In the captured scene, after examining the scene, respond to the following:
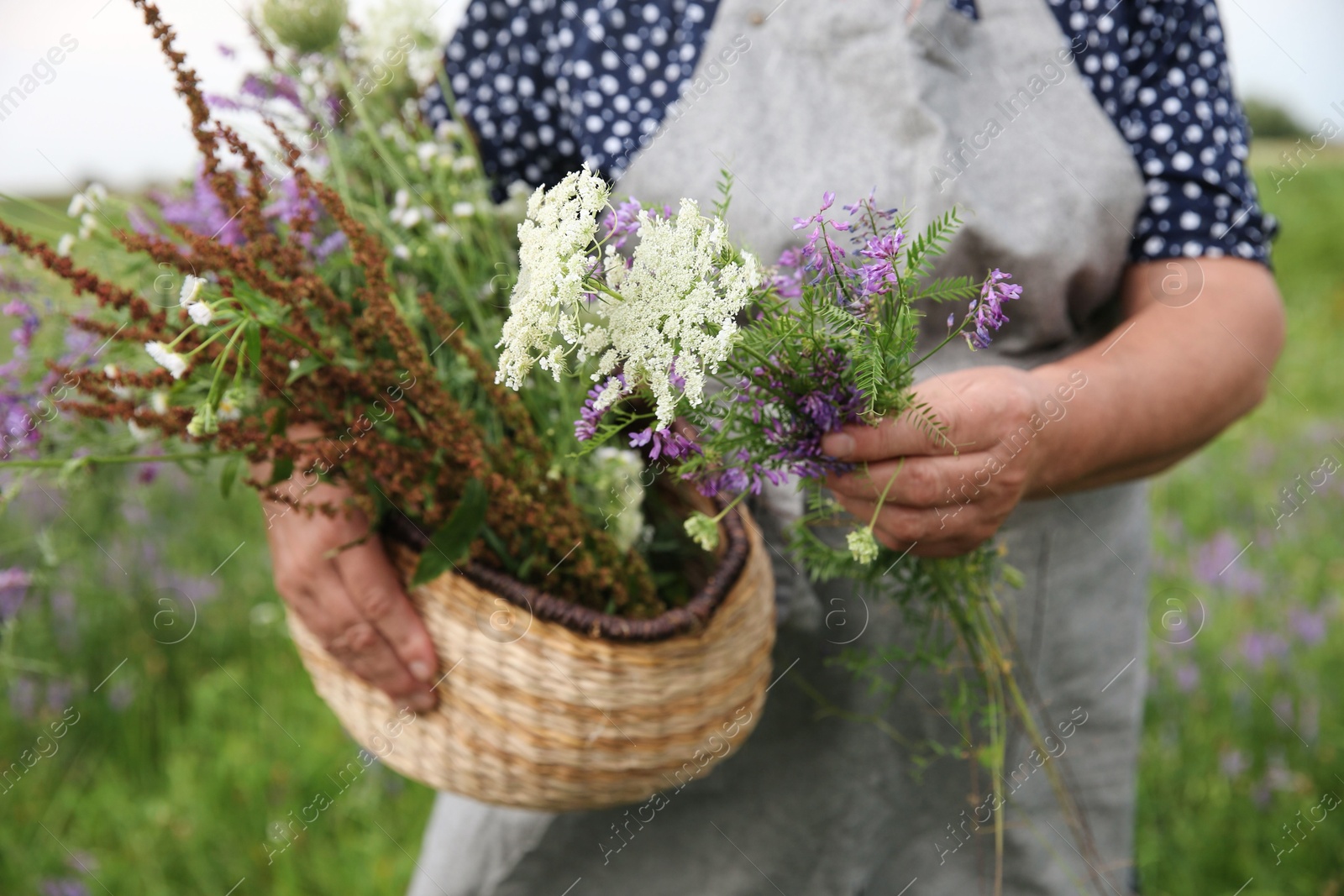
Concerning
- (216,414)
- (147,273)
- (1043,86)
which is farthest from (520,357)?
(1043,86)

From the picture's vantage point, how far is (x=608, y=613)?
86 centimetres

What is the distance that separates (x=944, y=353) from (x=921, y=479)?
13.8 inches

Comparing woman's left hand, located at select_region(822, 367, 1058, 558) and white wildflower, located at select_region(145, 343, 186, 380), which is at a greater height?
white wildflower, located at select_region(145, 343, 186, 380)

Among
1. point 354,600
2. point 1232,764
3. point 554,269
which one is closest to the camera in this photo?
point 554,269

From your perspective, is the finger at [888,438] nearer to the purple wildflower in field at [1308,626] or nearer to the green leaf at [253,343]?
the green leaf at [253,343]

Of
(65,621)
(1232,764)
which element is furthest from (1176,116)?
(65,621)

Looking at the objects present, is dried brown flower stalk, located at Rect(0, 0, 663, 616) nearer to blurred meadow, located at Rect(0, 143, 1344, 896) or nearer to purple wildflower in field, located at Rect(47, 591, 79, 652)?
blurred meadow, located at Rect(0, 143, 1344, 896)

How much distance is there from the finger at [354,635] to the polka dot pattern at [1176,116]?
0.89m

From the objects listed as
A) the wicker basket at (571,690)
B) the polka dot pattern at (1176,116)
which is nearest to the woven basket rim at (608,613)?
the wicker basket at (571,690)

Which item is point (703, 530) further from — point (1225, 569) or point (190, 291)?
point (1225, 569)

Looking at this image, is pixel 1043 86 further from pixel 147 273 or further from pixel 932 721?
pixel 147 273

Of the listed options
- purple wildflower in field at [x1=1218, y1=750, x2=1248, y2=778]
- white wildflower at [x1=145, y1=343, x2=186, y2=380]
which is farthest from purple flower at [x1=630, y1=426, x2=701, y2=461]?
purple wildflower in field at [x1=1218, y1=750, x2=1248, y2=778]

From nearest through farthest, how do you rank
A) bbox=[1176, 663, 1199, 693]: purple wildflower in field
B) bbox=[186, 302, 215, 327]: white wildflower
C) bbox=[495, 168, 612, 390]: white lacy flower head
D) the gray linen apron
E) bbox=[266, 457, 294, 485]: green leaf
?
bbox=[495, 168, 612, 390]: white lacy flower head → bbox=[186, 302, 215, 327]: white wildflower → bbox=[266, 457, 294, 485]: green leaf → the gray linen apron → bbox=[1176, 663, 1199, 693]: purple wildflower in field

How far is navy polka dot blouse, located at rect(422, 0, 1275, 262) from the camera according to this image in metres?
1.02
